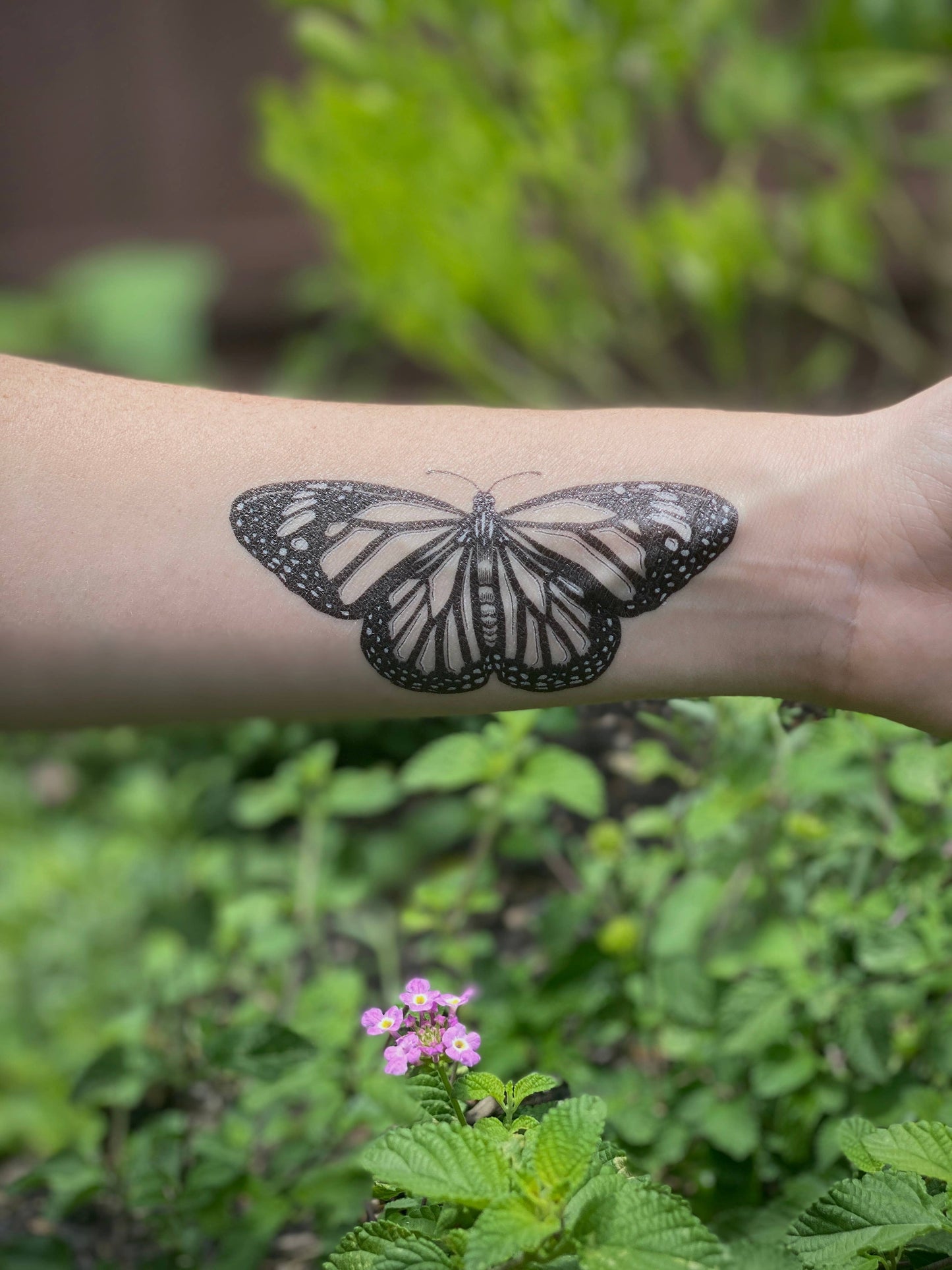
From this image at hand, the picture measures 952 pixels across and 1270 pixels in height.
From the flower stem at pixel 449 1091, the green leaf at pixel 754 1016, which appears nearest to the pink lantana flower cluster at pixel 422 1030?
the flower stem at pixel 449 1091

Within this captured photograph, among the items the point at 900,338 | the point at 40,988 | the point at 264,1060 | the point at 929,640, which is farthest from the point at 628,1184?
the point at 900,338

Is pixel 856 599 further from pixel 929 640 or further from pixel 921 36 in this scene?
pixel 921 36

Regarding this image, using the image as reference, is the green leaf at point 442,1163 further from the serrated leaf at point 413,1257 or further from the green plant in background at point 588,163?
the green plant in background at point 588,163

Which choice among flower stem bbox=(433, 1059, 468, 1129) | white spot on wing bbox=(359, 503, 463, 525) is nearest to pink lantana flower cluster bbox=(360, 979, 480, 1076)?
flower stem bbox=(433, 1059, 468, 1129)

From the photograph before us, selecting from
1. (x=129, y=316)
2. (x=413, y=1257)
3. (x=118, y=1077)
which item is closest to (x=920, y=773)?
(x=413, y=1257)

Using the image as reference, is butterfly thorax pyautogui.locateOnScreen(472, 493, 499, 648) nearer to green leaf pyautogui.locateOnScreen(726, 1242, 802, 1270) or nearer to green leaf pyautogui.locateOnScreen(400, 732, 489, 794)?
green leaf pyautogui.locateOnScreen(400, 732, 489, 794)

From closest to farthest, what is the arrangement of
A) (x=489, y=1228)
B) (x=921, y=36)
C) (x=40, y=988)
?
(x=489, y=1228) < (x=40, y=988) < (x=921, y=36)

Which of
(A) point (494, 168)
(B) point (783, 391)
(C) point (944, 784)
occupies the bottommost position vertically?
(C) point (944, 784)
